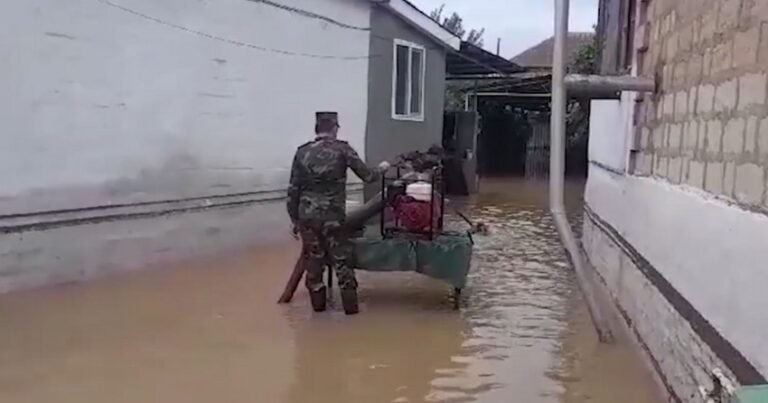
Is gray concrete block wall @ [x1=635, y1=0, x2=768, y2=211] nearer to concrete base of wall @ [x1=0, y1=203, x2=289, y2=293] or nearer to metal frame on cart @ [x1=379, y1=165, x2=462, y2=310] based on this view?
metal frame on cart @ [x1=379, y1=165, x2=462, y2=310]

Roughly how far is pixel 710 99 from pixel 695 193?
534mm

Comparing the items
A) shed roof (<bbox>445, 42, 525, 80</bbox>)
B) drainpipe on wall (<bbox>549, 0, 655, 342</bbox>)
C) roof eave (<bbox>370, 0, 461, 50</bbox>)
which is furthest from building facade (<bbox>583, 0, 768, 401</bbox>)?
shed roof (<bbox>445, 42, 525, 80</bbox>)

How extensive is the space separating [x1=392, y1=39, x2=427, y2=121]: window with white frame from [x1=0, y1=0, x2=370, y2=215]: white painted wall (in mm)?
2159

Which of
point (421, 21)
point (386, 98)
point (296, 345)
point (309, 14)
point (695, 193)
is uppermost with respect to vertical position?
point (421, 21)

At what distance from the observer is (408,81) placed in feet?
57.9

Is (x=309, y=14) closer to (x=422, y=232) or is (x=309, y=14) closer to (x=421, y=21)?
(x=421, y=21)

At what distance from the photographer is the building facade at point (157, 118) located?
900cm

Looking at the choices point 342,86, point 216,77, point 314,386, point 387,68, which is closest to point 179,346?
point 314,386

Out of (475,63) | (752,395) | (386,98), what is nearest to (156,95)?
(386,98)

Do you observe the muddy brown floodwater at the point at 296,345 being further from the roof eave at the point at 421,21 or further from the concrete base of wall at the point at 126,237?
the roof eave at the point at 421,21

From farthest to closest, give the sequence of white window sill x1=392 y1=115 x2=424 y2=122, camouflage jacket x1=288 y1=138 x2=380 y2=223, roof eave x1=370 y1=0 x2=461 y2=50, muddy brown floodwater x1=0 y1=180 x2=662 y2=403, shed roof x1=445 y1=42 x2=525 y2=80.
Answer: shed roof x1=445 y1=42 x2=525 y2=80
white window sill x1=392 y1=115 x2=424 y2=122
roof eave x1=370 y1=0 x2=461 y2=50
camouflage jacket x1=288 y1=138 x2=380 y2=223
muddy brown floodwater x1=0 y1=180 x2=662 y2=403

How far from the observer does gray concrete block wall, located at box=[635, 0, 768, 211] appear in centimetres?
445

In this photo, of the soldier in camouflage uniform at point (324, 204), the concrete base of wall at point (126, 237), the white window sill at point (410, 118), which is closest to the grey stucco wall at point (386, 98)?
the white window sill at point (410, 118)

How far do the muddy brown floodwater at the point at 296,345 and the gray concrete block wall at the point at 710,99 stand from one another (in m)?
1.61
